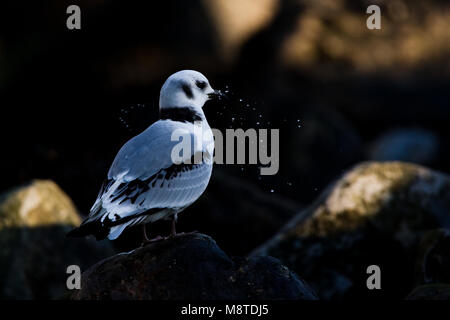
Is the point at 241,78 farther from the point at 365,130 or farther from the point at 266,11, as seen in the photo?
the point at 365,130

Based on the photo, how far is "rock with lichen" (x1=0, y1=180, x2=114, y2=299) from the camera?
9609 millimetres

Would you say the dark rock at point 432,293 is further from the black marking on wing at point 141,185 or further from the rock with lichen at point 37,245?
the rock with lichen at point 37,245

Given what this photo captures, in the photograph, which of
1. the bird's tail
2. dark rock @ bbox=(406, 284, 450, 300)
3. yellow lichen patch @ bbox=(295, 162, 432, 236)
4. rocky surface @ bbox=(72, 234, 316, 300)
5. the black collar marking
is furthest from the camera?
yellow lichen patch @ bbox=(295, 162, 432, 236)

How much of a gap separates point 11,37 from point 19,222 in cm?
782

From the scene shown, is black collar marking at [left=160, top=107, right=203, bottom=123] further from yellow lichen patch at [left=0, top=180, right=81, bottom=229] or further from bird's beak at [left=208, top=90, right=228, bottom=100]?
yellow lichen patch at [left=0, top=180, right=81, bottom=229]

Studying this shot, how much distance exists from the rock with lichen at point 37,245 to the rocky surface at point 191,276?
9.63 feet

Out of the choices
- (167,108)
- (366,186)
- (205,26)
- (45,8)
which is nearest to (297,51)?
(205,26)

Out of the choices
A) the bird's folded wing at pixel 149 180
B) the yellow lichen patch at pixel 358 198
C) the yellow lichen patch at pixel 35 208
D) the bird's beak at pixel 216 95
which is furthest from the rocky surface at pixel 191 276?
the yellow lichen patch at pixel 35 208

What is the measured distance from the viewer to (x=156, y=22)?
1694 cm

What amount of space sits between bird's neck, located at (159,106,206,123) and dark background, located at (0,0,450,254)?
4.17m

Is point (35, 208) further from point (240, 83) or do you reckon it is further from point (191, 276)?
point (240, 83)

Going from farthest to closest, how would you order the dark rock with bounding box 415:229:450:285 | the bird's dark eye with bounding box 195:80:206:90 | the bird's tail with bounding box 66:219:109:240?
1. the dark rock with bounding box 415:229:450:285
2. the bird's dark eye with bounding box 195:80:206:90
3. the bird's tail with bounding box 66:219:109:240

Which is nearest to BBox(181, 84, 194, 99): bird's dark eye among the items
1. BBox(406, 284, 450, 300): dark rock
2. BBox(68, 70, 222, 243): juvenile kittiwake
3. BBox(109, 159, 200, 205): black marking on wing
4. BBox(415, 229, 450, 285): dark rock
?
BBox(68, 70, 222, 243): juvenile kittiwake

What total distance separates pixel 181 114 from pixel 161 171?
662 millimetres
